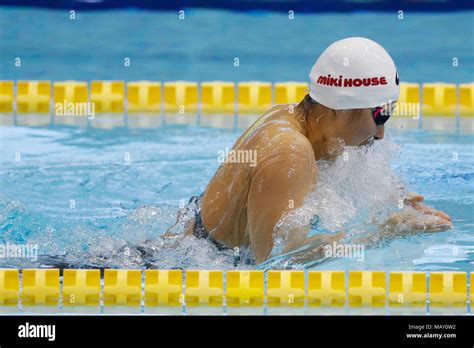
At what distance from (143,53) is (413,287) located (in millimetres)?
4771

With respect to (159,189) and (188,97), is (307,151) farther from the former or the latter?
(188,97)

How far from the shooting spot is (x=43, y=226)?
444 cm

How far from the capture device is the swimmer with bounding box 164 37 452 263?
3076mm

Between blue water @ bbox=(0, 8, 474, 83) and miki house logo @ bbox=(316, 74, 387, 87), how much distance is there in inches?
156

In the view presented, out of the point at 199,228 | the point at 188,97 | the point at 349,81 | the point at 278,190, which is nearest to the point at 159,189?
the point at 199,228

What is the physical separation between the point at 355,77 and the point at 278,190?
1.69ft

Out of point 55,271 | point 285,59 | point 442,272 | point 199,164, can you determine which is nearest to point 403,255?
point 442,272

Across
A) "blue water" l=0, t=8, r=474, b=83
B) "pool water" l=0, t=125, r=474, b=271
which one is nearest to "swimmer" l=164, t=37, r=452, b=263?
"pool water" l=0, t=125, r=474, b=271

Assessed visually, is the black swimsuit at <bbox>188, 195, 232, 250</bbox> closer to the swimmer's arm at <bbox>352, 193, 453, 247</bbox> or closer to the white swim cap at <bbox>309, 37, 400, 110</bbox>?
the swimmer's arm at <bbox>352, 193, 453, 247</bbox>

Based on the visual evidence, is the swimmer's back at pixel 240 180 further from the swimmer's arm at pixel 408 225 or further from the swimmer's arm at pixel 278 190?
the swimmer's arm at pixel 408 225

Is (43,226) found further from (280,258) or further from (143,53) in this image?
(143,53)

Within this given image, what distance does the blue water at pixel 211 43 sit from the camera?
7.45m

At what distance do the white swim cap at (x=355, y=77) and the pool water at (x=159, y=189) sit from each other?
10.8 inches

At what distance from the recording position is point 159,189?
5051mm
